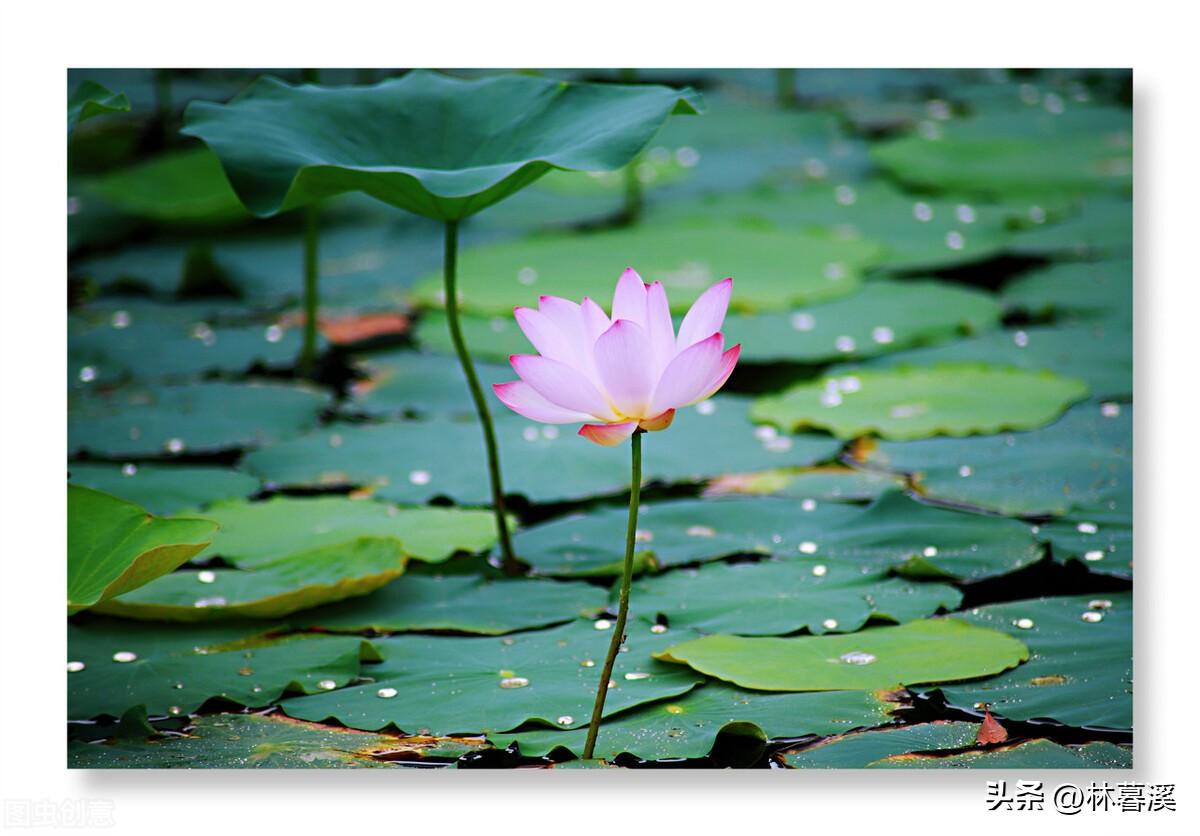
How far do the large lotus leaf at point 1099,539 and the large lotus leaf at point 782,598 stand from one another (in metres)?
0.22

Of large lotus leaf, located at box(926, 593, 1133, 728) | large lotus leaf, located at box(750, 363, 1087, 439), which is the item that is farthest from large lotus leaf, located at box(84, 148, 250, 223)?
large lotus leaf, located at box(926, 593, 1133, 728)

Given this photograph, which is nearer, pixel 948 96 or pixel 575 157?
pixel 575 157

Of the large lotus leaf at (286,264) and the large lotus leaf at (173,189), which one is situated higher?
the large lotus leaf at (173,189)

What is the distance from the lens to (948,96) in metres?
4.43

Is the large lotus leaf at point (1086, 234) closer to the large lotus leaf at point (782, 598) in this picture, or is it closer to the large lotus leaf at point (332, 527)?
the large lotus leaf at point (782, 598)

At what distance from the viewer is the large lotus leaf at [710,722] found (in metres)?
1.74

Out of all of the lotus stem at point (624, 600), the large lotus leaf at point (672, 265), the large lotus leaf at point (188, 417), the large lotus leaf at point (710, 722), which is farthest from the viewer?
the large lotus leaf at point (672, 265)

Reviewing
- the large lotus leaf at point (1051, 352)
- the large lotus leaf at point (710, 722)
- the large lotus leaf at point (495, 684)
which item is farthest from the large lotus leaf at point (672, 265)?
the large lotus leaf at point (710, 722)

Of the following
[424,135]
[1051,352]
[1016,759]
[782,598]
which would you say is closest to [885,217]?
[1051,352]

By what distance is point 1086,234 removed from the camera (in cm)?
329

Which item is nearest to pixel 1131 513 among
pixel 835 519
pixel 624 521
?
pixel 835 519

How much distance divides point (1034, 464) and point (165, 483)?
4.75 feet

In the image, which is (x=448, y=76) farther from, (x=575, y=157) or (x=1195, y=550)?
(x=1195, y=550)
